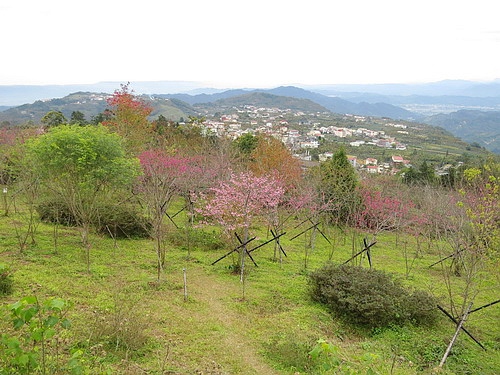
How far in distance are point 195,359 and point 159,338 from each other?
0.87m

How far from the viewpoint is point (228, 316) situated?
780cm

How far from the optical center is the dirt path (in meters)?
6.07

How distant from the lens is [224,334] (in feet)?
22.6

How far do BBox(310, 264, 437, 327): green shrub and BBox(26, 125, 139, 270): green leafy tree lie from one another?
5.85m

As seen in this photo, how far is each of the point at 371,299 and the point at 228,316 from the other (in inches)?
124

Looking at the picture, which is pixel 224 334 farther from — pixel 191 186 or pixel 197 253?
pixel 191 186

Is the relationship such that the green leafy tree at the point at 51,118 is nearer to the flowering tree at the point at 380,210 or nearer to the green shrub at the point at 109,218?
the green shrub at the point at 109,218

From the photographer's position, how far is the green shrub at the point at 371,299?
8.02 metres

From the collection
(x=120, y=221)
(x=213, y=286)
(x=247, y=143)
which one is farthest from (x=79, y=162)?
(x=247, y=143)

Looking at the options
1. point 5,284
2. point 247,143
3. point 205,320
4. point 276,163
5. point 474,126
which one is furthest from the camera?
point 474,126

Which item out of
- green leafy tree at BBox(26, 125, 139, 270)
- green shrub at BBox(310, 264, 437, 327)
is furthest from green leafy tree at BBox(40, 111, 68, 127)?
green shrub at BBox(310, 264, 437, 327)

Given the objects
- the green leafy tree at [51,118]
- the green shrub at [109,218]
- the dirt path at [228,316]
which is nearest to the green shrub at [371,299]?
the dirt path at [228,316]

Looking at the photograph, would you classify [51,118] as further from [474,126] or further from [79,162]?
[474,126]

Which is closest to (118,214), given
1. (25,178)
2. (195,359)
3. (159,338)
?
(25,178)
